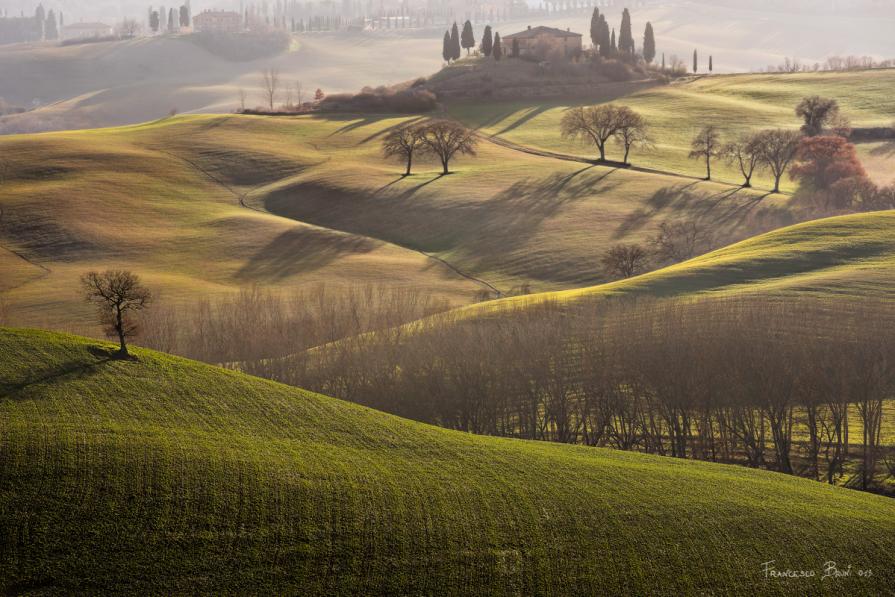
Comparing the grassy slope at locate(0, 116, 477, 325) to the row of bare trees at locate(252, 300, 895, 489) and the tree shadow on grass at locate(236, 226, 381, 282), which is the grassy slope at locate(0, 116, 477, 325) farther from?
the row of bare trees at locate(252, 300, 895, 489)

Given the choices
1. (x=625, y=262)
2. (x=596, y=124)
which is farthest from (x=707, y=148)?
(x=625, y=262)

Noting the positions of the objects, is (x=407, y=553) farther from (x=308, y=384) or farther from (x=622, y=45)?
(x=622, y=45)

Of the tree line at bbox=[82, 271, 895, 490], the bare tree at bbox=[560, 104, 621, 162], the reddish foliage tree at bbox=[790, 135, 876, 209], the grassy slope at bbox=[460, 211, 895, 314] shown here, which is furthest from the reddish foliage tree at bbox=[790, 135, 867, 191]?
the tree line at bbox=[82, 271, 895, 490]

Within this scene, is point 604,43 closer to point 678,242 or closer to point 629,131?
point 629,131

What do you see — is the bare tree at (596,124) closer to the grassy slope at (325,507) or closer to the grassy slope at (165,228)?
the grassy slope at (165,228)

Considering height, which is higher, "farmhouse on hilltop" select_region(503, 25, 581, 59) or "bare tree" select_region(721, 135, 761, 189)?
"farmhouse on hilltop" select_region(503, 25, 581, 59)

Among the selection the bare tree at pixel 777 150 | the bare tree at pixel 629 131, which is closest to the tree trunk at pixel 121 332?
the bare tree at pixel 777 150
